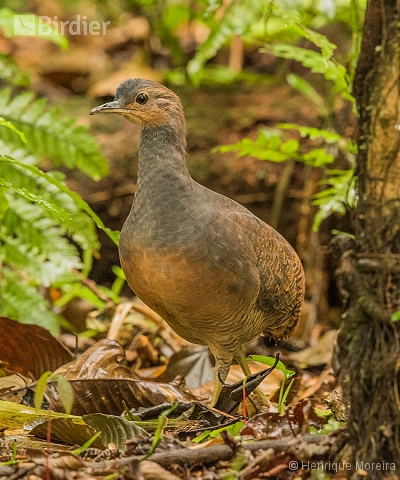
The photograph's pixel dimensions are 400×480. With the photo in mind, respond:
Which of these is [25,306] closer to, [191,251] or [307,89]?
[191,251]

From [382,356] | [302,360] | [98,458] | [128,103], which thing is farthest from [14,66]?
[382,356]

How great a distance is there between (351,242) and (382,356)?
43cm

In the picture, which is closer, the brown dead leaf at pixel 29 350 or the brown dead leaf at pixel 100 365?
the brown dead leaf at pixel 100 365

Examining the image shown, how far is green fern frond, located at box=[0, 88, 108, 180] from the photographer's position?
5.50 m

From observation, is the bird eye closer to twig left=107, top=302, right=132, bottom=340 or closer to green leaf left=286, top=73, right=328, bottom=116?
twig left=107, top=302, right=132, bottom=340

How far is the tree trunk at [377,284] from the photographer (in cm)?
239

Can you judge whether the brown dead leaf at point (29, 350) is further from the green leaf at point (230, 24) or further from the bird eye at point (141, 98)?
the green leaf at point (230, 24)

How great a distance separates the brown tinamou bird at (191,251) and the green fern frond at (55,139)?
1264 millimetres

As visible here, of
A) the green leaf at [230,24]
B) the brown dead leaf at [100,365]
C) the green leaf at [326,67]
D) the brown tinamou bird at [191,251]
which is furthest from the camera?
the green leaf at [230,24]

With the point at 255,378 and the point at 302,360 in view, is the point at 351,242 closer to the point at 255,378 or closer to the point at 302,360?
the point at 255,378

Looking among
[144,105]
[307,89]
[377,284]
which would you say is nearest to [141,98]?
[144,105]

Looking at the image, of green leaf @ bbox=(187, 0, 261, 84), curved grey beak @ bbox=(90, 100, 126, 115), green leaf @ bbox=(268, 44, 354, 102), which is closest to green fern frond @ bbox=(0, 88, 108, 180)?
curved grey beak @ bbox=(90, 100, 126, 115)

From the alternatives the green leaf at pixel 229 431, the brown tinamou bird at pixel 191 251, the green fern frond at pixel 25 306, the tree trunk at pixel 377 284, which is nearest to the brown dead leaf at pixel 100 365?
the brown tinamou bird at pixel 191 251

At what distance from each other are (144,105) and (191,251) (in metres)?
1.10
